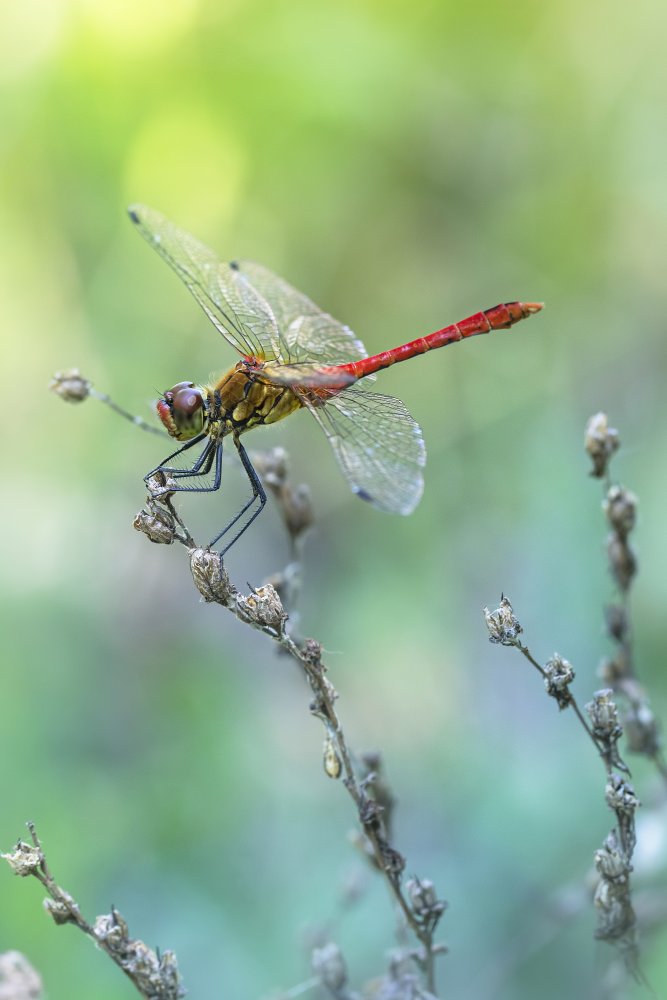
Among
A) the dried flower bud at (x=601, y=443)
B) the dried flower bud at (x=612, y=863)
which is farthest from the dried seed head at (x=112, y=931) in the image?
the dried flower bud at (x=601, y=443)

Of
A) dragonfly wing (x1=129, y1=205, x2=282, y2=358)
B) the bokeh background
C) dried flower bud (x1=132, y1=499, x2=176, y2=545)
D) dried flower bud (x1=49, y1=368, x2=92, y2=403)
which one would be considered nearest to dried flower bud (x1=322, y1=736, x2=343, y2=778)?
dried flower bud (x1=132, y1=499, x2=176, y2=545)

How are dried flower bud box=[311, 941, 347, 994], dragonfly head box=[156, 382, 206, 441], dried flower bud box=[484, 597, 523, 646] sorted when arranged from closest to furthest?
dried flower bud box=[484, 597, 523, 646] → dried flower bud box=[311, 941, 347, 994] → dragonfly head box=[156, 382, 206, 441]

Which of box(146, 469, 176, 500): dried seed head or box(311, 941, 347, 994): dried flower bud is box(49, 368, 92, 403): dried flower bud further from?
box(311, 941, 347, 994): dried flower bud

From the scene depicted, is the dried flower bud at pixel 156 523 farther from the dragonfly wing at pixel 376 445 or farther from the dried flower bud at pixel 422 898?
the dried flower bud at pixel 422 898

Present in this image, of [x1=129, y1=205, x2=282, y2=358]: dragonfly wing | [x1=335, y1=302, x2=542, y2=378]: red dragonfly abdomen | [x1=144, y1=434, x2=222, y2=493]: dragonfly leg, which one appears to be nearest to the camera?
[x1=144, y1=434, x2=222, y2=493]: dragonfly leg

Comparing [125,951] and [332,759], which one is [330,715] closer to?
[332,759]

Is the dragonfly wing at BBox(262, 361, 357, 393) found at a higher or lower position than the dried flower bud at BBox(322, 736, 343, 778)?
higher
